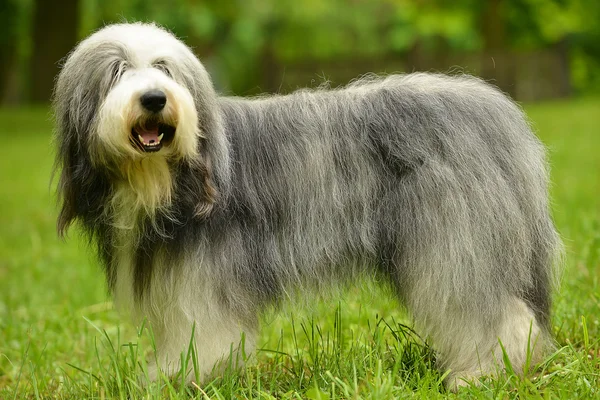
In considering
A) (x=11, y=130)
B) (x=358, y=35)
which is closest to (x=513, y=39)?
(x=358, y=35)

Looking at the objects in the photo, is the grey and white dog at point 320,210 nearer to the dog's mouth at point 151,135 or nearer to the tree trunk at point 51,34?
the dog's mouth at point 151,135

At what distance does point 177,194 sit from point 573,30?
3387cm

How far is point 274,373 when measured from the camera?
368cm

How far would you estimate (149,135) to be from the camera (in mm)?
3207

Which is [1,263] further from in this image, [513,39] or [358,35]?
[513,39]

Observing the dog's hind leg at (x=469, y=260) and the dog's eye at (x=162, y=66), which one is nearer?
the dog's eye at (x=162, y=66)

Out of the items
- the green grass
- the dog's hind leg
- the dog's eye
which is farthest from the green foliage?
the dog's hind leg

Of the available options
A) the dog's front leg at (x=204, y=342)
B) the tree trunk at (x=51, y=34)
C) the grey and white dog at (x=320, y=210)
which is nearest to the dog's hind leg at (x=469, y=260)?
the grey and white dog at (x=320, y=210)

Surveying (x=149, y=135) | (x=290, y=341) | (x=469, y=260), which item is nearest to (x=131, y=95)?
(x=149, y=135)

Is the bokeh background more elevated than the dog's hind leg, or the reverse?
the dog's hind leg

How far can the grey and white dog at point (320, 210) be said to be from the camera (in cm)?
340

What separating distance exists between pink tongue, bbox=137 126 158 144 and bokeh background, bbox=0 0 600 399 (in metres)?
0.73

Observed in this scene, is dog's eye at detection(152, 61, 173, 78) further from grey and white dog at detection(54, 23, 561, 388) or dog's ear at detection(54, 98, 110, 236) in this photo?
dog's ear at detection(54, 98, 110, 236)

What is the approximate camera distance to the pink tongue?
319cm
